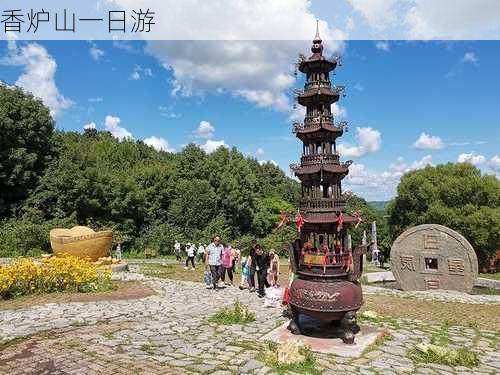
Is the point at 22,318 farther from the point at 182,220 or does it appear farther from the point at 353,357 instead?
the point at 182,220

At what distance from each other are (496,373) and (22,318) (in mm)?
10440

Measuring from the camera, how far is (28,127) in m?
32.4

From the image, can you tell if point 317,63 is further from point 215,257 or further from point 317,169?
point 215,257

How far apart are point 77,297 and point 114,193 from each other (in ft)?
71.0

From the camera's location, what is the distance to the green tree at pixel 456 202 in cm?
3091

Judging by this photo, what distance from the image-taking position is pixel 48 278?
1411 centimetres

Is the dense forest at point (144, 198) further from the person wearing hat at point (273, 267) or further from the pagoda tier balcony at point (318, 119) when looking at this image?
the pagoda tier balcony at point (318, 119)

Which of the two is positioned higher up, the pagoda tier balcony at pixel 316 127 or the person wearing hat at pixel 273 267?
the pagoda tier balcony at pixel 316 127

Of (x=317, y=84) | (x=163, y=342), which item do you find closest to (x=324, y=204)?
(x=317, y=84)

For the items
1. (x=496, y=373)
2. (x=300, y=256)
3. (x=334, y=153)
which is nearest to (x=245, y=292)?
(x=300, y=256)

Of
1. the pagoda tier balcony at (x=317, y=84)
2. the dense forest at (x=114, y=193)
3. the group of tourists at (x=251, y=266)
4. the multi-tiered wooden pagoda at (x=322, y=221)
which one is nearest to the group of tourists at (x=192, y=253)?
the dense forest at (x=114, y=193)

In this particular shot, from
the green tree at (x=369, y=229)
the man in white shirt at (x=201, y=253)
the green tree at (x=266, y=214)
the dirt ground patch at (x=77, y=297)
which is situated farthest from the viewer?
the green tree at (x=369, y=229)

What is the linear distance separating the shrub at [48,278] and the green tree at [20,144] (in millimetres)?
19428

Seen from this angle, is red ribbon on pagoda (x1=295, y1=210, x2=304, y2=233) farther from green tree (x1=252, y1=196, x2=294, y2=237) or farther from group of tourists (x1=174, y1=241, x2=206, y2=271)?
green tree (x1=252, y1=196, x2=294, y2=237)
